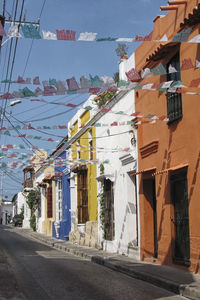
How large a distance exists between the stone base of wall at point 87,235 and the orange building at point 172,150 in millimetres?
5977

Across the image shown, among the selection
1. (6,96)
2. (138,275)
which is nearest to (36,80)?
(6,96)

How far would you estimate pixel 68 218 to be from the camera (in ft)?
85.7

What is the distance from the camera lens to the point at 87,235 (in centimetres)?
2091

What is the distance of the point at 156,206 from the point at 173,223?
1318 millimetres

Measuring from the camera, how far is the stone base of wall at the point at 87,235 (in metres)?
19.9

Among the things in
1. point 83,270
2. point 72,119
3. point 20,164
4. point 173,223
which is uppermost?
point 72,119

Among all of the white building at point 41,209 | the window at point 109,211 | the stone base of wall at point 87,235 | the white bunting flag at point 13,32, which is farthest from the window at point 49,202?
the white bunting flag at point 13,32

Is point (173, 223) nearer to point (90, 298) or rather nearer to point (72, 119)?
point (90, 298)

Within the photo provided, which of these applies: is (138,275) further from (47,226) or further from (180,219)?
A: (47,226)

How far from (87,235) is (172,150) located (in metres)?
9.94

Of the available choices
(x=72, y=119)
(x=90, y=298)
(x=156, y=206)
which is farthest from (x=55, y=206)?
(x=90, y=298)

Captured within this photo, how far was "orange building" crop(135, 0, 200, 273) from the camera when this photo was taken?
35.6 feet

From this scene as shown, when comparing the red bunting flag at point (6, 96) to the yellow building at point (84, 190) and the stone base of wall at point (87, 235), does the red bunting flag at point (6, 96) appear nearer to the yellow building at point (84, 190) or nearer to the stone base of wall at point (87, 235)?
the yellow building at point (84, 190)

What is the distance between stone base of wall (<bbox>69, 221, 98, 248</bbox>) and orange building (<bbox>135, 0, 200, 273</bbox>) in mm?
5977
